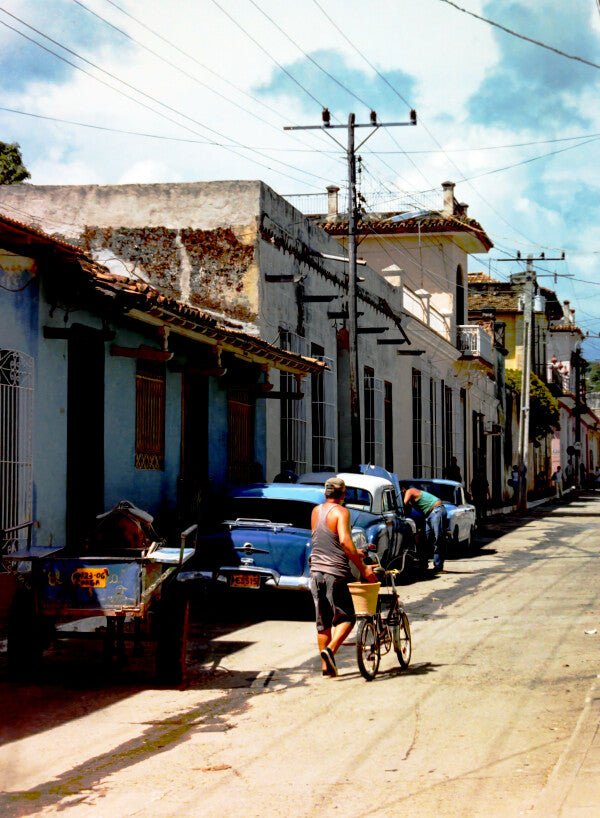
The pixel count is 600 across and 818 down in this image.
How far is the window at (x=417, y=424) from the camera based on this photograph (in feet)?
105

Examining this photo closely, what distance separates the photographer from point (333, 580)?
8.86m

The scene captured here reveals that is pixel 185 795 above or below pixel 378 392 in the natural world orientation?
below

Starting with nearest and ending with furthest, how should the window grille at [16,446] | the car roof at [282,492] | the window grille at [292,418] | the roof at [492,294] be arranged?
1. the window grille at [16,446]
2. the car roof at [282,492]
3. the window grille at [292,418]
4. the roof at [492,294]

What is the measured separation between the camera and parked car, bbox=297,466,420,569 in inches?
567

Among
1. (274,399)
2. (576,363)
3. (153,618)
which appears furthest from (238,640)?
(576,363)

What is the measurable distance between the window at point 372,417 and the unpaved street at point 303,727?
1459 centimetres

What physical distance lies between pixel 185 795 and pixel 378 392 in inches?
863

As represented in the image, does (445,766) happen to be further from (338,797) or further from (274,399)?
(274,399)

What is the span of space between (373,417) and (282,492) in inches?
557

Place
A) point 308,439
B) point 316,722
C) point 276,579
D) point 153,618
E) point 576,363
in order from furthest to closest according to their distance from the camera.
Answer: point 576,363, point 308,439, point 276,579, point 153,618, point 316,722

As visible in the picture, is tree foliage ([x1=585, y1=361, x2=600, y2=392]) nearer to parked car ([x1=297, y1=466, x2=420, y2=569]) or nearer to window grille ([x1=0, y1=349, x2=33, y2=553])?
parked car ([x1=297, y1=466, x2=420, y2=569])

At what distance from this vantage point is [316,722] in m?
7.22

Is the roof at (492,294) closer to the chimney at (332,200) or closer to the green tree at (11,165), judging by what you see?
the chimney at (332,200)

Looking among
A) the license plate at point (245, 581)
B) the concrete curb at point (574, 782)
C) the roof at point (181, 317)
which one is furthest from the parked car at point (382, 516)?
the concrete curb at point (574, 782)
